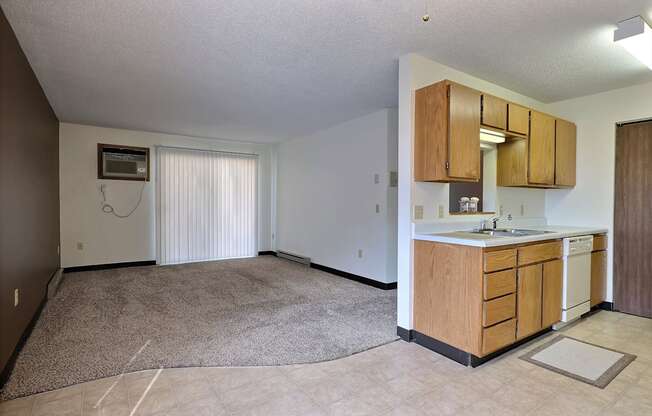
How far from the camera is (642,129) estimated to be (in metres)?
3.50

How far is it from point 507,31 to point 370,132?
2.41 meters

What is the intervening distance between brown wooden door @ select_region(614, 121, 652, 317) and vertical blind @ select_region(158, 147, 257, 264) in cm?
568

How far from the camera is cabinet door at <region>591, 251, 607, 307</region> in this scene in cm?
349

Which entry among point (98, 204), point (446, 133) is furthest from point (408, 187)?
point (98, 204)

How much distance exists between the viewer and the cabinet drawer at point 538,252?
8.69 feet

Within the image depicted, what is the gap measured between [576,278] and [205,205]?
5.68 metres

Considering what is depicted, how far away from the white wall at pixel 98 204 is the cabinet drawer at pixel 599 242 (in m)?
6.11

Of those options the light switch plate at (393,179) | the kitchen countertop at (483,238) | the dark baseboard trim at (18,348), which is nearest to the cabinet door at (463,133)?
the kitchen countertop at (483,238)

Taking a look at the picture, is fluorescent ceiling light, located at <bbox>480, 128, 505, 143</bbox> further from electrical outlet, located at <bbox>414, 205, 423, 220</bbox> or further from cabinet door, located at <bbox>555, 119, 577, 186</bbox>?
electrical outlet, located at <bbox>414, 205, 423, 220</bbox>

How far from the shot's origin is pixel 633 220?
11.6ft

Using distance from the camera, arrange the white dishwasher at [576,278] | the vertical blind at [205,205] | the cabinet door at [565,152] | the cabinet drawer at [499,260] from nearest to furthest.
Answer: the cabinet drawer at [499,260] < the white dishwasher at [576,278] < the cabinet door at [565,152] < the vertical blind at [205,205]

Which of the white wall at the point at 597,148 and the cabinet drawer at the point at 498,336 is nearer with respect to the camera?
the cabinet drawer at the point at 498,336

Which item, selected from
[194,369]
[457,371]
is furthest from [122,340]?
[457,371]

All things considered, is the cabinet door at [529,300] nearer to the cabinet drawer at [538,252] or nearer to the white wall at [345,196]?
the cabinet drawer at [538,252]
